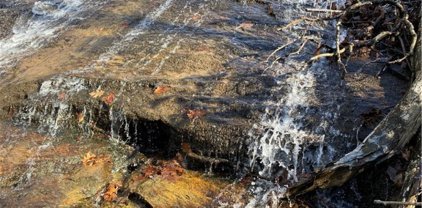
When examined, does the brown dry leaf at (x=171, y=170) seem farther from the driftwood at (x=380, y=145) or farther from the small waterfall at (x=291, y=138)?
the driftwood at (x=380, y=145)

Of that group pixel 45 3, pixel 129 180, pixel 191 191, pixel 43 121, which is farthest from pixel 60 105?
pixel 45 3

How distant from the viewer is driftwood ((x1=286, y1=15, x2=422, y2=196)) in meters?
5.16

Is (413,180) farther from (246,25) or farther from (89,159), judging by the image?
(246,25)

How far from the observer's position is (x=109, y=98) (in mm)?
7059

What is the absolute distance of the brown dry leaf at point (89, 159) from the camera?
6395mm

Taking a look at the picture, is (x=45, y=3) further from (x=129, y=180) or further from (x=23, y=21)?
(x=129, y=180)

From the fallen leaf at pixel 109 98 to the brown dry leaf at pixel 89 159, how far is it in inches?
34.0

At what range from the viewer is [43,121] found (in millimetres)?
7223

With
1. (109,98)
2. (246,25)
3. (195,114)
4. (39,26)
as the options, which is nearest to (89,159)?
(109,98)

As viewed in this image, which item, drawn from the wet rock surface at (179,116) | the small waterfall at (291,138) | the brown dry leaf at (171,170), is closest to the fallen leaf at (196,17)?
the wet rock surface at (179,116)

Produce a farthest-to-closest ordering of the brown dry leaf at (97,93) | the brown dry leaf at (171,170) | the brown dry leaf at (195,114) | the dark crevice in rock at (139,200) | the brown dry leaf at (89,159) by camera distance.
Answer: the brown dry leaf at (97,93)
the brown dry leaf at (195,114)
the brown dry leaf at (89,159)
the brown dry leaf at (171,170)
the dark crevice in rock at (139,200)

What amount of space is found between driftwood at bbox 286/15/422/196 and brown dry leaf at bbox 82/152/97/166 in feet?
9.53

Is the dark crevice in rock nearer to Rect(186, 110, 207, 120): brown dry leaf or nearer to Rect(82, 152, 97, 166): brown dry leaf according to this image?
Rect(82, 152, 97, 166): brown dry leaf

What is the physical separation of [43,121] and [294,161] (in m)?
3.93
